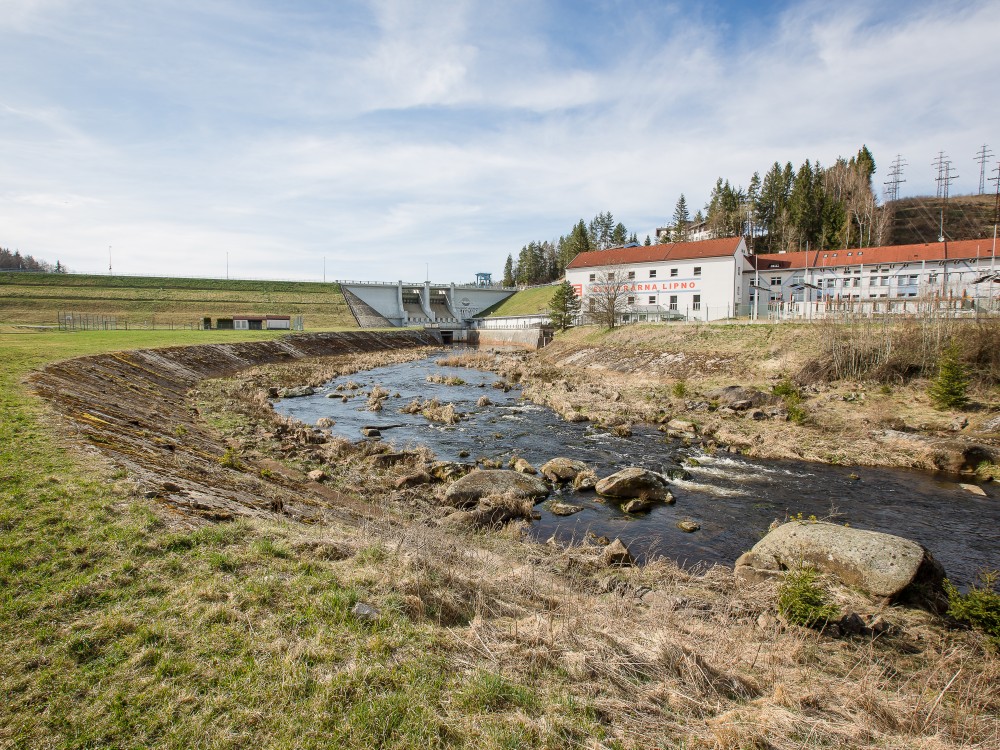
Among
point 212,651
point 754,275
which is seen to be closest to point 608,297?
point 754,275

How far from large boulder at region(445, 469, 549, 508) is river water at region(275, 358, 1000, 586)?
69 centimetres

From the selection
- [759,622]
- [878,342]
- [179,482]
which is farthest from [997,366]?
[179,482]

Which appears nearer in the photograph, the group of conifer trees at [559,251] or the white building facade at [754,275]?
the white building facade at [754,275]

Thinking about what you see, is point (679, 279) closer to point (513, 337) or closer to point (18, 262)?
point (513, 337)

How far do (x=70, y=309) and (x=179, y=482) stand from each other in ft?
268

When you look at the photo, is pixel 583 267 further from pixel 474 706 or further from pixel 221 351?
pixel 474 706

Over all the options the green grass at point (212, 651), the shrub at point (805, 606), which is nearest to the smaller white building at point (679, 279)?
the shrub at point (805, 606)

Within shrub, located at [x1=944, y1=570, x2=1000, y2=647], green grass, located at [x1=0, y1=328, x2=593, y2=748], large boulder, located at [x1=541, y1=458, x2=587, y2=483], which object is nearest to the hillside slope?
large boulder, located at [x1=541, y1=458, x2=587, y2=483]

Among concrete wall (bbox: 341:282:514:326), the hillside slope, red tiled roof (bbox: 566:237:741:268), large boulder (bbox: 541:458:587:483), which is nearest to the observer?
large boulder (bbox: 541:458:587:483)

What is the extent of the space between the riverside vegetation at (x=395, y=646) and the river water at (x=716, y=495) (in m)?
2.63

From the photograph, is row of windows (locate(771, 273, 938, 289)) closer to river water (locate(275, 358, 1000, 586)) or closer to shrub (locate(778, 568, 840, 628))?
river water (locate(275, 358, 1000, 586))

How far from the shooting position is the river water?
12227 mm

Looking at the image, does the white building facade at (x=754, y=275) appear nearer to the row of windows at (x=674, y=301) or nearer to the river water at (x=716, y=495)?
the row of windows at (x=674, y=301)

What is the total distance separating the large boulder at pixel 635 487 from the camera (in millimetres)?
15188
